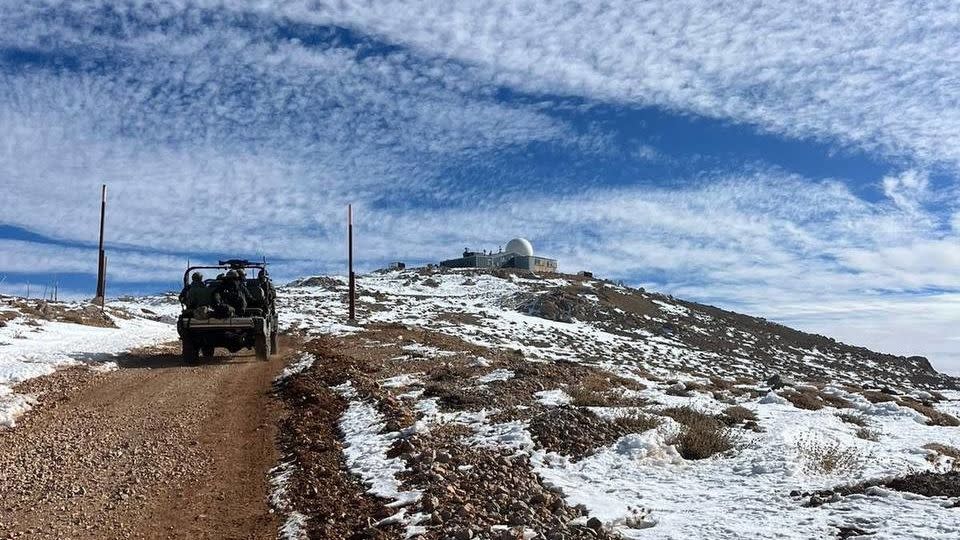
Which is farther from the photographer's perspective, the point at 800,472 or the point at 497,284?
the point at 497,284

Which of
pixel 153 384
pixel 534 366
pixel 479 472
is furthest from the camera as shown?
pixel 534 366

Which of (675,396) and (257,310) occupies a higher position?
(257,310)

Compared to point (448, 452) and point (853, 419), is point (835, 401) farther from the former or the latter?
point (448, 452)

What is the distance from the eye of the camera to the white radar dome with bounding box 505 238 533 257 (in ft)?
290

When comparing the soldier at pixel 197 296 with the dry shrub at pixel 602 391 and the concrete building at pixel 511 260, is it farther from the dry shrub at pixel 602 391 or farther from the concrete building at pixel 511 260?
the concrete building at pixel 511 260

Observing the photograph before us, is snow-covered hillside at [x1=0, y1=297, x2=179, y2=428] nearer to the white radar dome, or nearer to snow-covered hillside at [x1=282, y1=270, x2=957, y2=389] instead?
snow-covered hillside at [x1=282, y1=270, x2=957, y2=389]

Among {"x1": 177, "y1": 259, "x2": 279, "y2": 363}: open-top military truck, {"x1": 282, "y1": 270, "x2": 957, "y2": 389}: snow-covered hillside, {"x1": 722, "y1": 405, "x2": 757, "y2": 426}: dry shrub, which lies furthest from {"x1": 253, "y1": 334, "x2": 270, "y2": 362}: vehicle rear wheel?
{"x1": 722, "y1": 405, "x2": 757, "y2": 426}: dry shrub

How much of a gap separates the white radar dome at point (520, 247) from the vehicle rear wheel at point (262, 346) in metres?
69.6

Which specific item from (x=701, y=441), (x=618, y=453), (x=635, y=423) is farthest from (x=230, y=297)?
(x=701, y=441)

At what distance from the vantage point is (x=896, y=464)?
7.66 m

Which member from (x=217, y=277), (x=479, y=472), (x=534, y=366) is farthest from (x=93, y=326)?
(x=479, y=472)

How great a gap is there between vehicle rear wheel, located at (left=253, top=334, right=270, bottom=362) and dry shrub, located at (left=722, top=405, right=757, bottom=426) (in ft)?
42.3

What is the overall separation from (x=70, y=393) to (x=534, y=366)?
9850 millimetres

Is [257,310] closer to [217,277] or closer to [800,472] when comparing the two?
[217,277]
